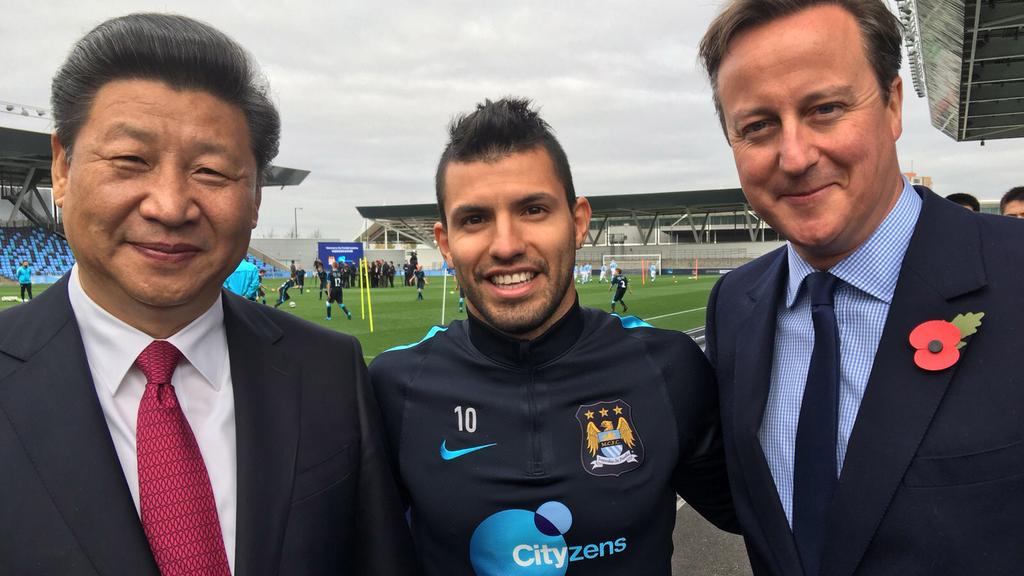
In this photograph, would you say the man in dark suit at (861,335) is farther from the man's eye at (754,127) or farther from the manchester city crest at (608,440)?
the manchester city crest at (608,440)

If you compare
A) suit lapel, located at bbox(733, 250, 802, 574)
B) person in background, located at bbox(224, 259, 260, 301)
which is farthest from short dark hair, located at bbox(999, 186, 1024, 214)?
person in background, located at bbox(224, 259, 260, 301)

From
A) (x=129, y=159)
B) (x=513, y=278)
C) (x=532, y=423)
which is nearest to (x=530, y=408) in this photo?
(x=532, y=423)

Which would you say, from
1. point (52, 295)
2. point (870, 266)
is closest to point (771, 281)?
point (870, 266)

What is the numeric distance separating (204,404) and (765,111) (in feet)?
5.73

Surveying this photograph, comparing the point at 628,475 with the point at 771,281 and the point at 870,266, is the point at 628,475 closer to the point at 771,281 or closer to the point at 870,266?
the point at 771,281

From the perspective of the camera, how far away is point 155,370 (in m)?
1.59

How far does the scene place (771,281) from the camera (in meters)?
2.15

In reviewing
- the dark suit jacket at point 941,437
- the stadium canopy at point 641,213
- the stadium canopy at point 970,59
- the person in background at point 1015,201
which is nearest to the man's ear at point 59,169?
the dark suit jacket at point 941,437

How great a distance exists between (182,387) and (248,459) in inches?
11.0

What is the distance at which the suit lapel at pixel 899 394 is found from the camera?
1.59 meters

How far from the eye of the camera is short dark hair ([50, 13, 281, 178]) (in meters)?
1.57

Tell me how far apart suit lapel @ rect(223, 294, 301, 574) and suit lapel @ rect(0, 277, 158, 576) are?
232 mm

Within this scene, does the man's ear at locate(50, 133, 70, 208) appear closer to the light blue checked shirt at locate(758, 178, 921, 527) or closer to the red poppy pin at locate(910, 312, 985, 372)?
the light blue checked shirt at locate(758, 178, 921, 527)

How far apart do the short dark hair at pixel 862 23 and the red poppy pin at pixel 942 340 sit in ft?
2.17
